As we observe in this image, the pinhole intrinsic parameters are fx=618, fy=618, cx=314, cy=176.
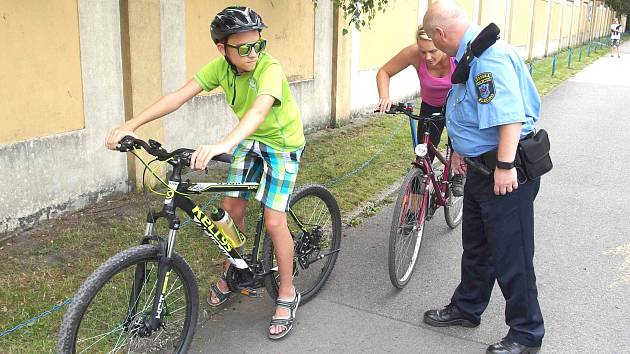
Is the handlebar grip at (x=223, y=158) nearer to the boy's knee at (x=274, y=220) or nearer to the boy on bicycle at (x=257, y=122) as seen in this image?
the boy on bicycle at (x=257, y=122)

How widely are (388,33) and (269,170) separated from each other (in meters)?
9.17

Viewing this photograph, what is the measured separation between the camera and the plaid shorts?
11.0ft

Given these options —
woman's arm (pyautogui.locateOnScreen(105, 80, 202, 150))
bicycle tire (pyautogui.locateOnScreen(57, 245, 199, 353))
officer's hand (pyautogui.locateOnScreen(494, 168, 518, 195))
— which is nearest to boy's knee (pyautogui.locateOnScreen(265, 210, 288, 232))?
bicycle tire (pyautogui.locateOnScreen(57, 245, 199, 353))

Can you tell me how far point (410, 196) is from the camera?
4.24 metres

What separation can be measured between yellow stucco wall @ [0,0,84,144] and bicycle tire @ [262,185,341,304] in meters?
2.24

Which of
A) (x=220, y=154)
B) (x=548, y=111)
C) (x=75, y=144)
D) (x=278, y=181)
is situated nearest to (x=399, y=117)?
(x=548, y=111)

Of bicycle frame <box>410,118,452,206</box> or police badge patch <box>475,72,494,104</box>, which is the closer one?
police badge patch <box>475,72,494,104</box>

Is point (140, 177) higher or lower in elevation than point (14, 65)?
lower

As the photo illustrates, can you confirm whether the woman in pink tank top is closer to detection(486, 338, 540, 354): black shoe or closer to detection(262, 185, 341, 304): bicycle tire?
detection(262, 185, 341, 304): bicycle tire

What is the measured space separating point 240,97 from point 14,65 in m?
2.30

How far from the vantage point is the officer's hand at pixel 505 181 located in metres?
3.06

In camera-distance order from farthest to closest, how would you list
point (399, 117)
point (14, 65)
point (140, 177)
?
1. point (399, 117)
2. point (140, 177)
3. point (14, 65)

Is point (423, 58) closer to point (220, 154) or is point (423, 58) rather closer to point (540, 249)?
point (540, 249)

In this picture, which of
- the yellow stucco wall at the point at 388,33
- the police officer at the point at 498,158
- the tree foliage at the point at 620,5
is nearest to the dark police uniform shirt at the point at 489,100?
the police officer at the point at 498,158
